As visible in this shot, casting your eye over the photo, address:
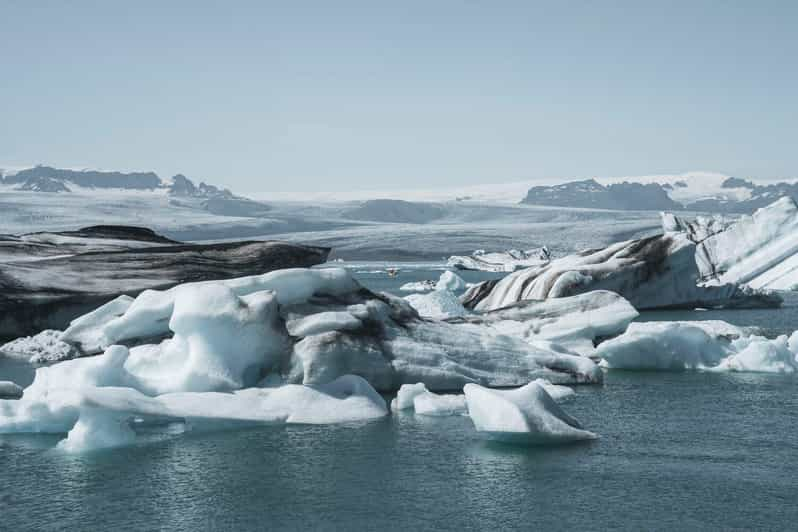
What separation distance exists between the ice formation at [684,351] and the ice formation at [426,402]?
507 cm

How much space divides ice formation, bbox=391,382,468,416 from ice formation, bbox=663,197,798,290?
26.2 metres

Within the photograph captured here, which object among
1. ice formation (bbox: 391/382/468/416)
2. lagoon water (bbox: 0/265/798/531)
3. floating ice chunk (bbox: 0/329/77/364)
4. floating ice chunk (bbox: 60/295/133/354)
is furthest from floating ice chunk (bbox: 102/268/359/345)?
floating ice chunk (bbox: 0/329/77/364)

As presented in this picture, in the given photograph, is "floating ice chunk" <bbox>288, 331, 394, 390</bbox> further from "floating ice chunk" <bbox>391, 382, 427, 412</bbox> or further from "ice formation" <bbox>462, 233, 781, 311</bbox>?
"ice formation" <bbox>462, 233, 781, 311</bbox>

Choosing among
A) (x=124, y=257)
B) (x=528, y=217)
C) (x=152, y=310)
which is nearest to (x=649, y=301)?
(x=124, y=257)

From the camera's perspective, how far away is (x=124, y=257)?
73.5ft

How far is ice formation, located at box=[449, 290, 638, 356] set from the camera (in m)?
17.9

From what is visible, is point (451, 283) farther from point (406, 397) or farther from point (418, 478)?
point (418, 478)

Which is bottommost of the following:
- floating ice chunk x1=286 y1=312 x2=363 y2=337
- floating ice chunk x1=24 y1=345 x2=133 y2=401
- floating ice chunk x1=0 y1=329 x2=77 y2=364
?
floating ice chunk x1=0 y1=329 x2=77 y2=364

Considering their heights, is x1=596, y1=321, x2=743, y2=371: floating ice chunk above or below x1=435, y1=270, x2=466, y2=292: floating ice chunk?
above

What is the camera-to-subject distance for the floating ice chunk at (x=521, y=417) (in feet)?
33.4

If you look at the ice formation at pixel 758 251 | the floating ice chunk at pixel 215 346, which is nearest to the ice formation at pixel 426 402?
the floating ice chunk at pixel 215 346

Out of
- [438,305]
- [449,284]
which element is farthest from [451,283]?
[438,305]

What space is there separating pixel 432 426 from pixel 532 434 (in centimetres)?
178

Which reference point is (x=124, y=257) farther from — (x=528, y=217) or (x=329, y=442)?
(x=528, y=217)
